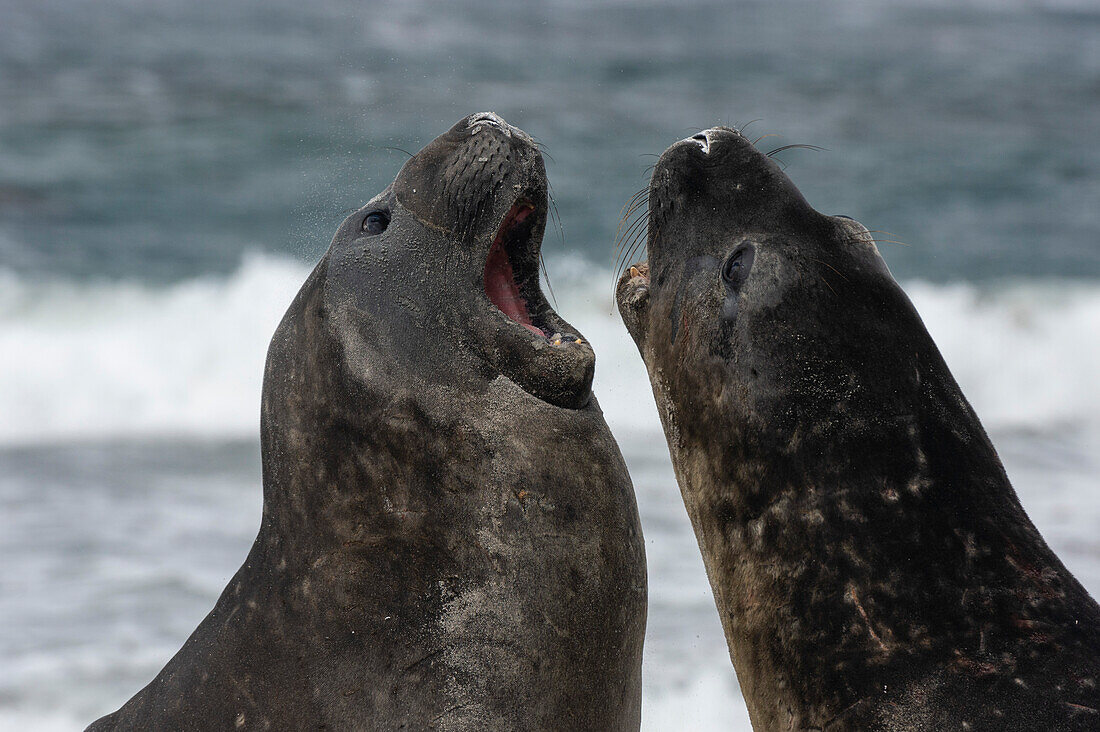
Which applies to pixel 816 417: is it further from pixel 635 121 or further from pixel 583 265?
pixel 635 121

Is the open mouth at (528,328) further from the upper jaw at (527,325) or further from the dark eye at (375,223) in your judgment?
the dark eye at (375,223)

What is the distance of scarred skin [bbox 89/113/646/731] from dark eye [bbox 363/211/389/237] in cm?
4

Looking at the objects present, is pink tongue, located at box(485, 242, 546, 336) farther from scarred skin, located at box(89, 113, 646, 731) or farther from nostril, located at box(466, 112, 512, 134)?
nostril, located at box(466, 112, 512, 134)

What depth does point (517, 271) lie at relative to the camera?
9.72ft

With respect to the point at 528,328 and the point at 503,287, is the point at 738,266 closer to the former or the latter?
the point at 528,328

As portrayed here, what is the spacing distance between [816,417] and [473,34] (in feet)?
37.5

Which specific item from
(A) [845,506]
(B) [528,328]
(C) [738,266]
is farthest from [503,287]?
(A) [845,506]

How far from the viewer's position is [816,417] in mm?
2361

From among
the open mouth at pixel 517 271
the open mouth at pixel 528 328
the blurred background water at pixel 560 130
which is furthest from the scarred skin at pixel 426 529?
the blurred background water at pixel 560 130

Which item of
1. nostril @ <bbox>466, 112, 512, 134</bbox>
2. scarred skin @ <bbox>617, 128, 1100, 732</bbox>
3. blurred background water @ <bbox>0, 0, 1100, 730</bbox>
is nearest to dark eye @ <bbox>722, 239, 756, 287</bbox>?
scarred skin @ <bbox>617, 128, 1100, 732</bbox>

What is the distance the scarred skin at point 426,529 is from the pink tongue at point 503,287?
0.20 metres

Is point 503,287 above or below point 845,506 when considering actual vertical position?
above

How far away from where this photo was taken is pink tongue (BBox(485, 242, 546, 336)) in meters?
2.89

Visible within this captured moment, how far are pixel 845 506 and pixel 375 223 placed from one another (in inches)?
52.9
